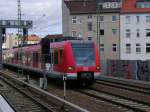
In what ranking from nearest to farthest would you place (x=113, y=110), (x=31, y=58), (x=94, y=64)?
1. (x=113, y=110)
2. (x=94, y=64)
3. (x=31, y=58)

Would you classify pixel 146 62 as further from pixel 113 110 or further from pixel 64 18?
pixel 64 18

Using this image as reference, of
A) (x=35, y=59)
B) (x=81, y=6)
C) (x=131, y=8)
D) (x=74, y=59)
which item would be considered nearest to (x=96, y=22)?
(x=81, y=6)

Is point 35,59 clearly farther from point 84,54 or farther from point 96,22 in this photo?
point 96,22

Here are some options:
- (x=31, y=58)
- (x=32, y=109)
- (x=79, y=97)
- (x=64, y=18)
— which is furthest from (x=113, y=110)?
(x=64, y=18)

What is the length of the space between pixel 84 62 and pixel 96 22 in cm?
7235

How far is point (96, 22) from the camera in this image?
101m

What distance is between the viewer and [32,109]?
19156mm

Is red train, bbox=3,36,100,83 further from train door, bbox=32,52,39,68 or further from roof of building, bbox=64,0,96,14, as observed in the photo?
roof of building, bbox=64,0,96,14

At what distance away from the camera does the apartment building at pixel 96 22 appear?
100500 millimetres

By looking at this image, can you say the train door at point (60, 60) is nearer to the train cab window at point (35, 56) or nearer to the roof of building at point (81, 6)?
the train cab window at point (35, 56)

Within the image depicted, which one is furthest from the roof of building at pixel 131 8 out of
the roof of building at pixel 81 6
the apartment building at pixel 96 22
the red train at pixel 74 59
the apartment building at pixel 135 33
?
the red train at pixel 74 59

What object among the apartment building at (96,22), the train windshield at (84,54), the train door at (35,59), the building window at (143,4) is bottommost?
the train door at (35,59)

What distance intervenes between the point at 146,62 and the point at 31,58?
1142 centimetres

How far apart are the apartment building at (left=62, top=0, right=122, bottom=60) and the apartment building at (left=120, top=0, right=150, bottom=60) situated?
117 cm
